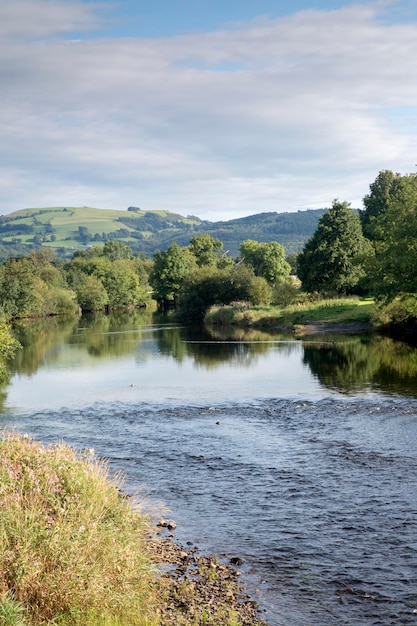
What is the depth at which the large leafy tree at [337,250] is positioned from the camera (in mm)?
76812

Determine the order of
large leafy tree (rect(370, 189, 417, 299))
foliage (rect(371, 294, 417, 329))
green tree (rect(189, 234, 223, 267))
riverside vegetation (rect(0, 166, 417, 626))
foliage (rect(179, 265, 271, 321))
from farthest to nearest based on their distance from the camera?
green tree (rect(189, 234, 223, 267)), foliage (rect(179, 265, 271, 321)), foliage (rect(371, 294, 417, 329)), large leafy tree (rect(370, 189, 417, 299)), riverside vegetation (rect(0, 166, 417, 626))

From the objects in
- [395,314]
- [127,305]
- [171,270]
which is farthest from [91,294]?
[395,314]

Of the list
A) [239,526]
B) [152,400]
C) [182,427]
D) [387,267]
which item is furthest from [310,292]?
[239,526]

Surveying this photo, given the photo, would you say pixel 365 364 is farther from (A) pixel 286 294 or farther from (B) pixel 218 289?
(B) pixel 218 289

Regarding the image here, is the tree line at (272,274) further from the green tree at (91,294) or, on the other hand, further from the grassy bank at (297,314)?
the grassy bank at (297,314)

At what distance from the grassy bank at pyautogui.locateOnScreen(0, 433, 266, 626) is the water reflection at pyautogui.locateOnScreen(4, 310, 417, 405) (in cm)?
2153

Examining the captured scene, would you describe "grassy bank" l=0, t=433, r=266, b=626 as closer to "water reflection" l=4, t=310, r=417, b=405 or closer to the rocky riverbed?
the rocky riverbed

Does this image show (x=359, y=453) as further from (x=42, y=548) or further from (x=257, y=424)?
(x=42, y=548)

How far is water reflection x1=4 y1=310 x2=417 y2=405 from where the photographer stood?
1460 inches

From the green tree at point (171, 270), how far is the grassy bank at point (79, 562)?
113 metres

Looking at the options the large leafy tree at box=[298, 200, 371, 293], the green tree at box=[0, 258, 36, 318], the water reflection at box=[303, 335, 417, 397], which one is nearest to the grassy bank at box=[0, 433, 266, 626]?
the water reflection at box=[303, 335, 417, 397]

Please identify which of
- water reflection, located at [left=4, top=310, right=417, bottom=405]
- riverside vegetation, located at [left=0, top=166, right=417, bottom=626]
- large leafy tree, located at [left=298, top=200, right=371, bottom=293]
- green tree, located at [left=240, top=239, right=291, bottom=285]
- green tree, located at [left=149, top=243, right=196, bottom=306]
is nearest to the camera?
riverside vegetation, located at [left=0, top=166, right=417, bottom=626]

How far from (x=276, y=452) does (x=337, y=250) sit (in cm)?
5830

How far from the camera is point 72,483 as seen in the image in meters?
12.3
